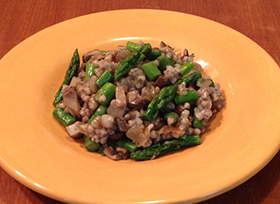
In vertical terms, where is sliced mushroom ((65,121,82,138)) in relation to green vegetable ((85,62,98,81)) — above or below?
below

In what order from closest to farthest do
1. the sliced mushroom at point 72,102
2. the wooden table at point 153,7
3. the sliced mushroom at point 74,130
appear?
the sliced mushroom at point 74,130, the sliced mushroom at point 72,102, the wooden table at point 153,7

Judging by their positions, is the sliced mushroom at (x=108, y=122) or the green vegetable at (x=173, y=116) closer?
the sliced mushroom at (x=108, y=122)

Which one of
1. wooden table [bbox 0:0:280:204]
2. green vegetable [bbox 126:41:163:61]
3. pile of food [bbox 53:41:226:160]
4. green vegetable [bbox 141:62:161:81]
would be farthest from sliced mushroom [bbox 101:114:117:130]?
wooden table [bbox 0:0:280:204]

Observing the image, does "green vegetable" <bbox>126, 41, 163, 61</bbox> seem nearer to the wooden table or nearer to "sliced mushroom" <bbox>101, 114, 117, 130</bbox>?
"sliced mushroom" <bbox>101, 114, 117, 130</bbox>

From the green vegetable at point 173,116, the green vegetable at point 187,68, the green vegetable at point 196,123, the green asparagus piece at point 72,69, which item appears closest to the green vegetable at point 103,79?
the green asparagus piece at point 72,69

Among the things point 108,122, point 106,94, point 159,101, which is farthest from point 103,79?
point 159,101

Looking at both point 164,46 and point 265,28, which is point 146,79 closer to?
point 164,46

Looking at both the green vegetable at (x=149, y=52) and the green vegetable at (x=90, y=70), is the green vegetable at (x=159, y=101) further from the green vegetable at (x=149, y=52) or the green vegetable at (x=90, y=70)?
the green vegetable at (x=90, y=70)

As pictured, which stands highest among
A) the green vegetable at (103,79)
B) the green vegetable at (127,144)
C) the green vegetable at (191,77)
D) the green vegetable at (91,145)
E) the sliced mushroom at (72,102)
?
the green vegetable at (191,77)

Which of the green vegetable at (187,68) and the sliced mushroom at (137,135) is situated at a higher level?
the green vegetable at (187,68)
